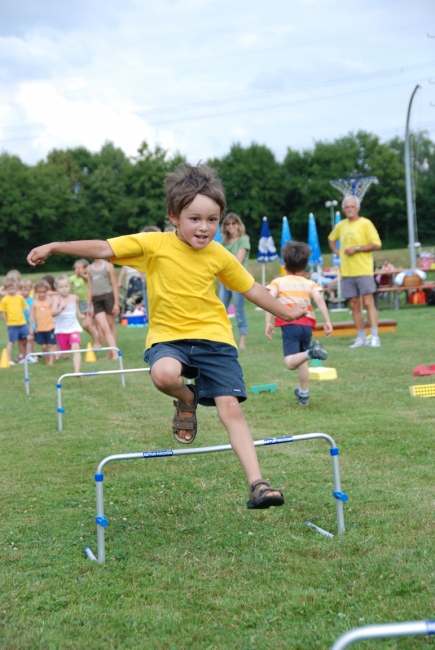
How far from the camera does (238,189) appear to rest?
66688mm

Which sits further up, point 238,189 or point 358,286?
point 238,189

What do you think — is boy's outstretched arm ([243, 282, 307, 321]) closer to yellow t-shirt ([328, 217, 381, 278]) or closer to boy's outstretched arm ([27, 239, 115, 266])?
boy's outstretched arm ([27, 239, 115, 266])

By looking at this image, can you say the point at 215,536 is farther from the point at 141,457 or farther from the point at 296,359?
the point at 296,359

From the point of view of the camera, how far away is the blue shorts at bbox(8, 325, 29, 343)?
14.5m

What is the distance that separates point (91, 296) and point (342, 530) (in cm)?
961

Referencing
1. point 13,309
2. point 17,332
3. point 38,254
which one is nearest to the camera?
point 38,254

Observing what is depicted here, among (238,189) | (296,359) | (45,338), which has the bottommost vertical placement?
(45,338)

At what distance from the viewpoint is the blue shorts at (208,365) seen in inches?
163

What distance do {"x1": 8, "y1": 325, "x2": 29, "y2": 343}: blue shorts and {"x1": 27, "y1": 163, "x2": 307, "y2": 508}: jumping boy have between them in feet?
35.2

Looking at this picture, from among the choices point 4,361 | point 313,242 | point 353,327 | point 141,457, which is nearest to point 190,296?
point 141,457

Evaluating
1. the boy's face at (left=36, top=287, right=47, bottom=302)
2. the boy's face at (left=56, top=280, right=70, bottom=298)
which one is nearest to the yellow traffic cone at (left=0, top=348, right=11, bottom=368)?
the boy's face at (left=36, top=287, right=47, bottom=302)

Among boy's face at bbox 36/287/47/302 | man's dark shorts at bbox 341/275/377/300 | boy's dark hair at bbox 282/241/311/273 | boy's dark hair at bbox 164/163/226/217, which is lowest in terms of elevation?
man's dark shorts at bbox 341/275/377/300

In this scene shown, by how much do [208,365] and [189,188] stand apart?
0.98 metres

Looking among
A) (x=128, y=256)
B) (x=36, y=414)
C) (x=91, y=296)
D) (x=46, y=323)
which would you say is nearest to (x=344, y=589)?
(x=128, y=256)
